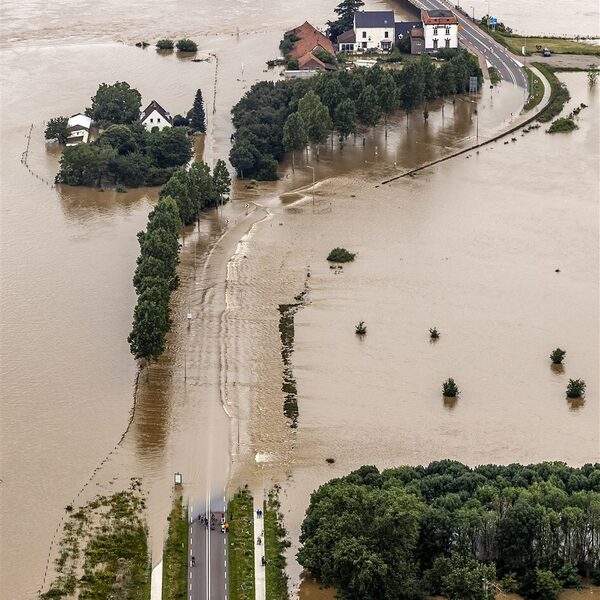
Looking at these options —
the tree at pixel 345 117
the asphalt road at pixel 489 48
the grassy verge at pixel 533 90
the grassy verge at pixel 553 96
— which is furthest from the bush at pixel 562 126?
the tree at pixel 345 117

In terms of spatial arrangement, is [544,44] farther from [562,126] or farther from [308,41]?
[562,126]

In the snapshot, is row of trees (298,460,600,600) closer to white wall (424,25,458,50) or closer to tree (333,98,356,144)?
tree (333,98,356,144)

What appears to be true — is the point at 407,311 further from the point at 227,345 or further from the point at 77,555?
the point at 77,555

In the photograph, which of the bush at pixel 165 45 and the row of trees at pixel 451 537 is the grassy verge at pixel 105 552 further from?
the bush at pixel 165 45

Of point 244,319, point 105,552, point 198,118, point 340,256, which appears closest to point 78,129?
point 198,118

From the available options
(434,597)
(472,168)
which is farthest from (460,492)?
(472,168)
